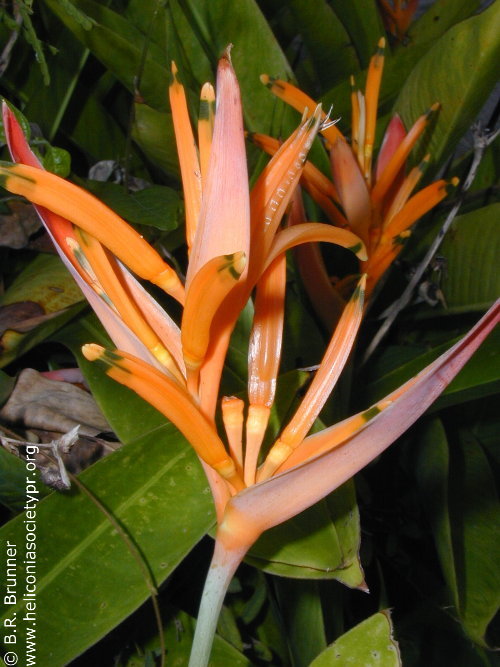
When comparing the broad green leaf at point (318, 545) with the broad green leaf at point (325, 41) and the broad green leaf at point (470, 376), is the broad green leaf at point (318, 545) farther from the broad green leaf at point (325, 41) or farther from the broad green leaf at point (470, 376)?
the broad green leaf at point (325, 41)

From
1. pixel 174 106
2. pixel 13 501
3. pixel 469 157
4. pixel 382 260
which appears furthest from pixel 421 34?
pixel 13 501

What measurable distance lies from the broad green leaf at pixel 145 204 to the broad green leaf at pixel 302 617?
323 millimetres

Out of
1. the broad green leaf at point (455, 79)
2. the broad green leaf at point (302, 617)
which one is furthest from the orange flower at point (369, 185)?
the broad green leaf at point (302, 617)

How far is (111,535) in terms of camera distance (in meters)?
0.47

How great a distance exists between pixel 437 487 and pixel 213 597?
0.35 meters

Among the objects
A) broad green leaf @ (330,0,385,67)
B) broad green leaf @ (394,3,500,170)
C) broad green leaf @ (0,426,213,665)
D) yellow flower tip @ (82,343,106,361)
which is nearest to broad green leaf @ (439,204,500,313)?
broad green leaf @ (394,3,500,170)

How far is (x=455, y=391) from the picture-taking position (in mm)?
579

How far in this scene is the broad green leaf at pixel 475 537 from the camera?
1.89 feet

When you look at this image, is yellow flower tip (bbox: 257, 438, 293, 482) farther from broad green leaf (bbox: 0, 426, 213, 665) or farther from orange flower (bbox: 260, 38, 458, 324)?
orange flower (bbox: 260, 38, 458, 324)

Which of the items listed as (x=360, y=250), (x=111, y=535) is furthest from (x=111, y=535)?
(x=360, y=250)

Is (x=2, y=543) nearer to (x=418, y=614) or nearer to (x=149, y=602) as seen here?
(x=149, y=602)

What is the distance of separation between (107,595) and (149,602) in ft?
0.41

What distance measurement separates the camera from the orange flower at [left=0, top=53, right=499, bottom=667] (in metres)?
0.31

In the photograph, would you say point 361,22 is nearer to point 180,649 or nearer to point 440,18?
point 440,18
